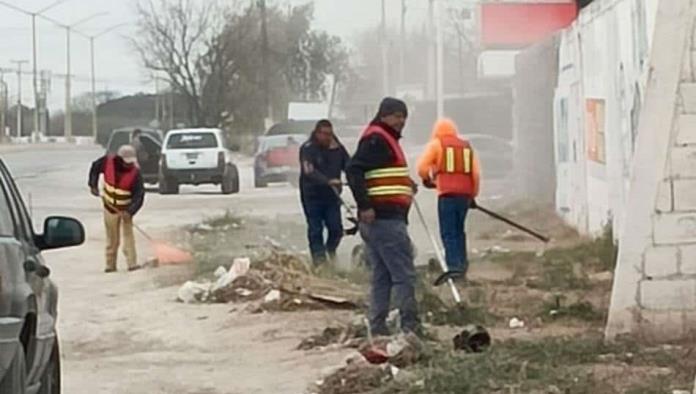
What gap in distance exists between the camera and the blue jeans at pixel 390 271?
35.2ft

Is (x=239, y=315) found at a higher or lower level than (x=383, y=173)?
lower

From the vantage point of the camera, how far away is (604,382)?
8875mm

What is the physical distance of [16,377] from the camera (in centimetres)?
646

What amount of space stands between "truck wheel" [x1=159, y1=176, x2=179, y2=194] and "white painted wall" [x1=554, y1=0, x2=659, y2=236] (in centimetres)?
1776

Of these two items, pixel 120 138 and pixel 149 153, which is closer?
pixel 120 138

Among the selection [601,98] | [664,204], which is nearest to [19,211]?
[664,204]

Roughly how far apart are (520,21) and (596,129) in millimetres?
23058

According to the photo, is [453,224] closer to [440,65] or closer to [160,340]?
[160,340]

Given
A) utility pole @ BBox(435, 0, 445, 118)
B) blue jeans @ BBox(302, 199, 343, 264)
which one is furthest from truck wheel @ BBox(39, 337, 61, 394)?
utility pole @ BBox(435, 0, 445, 118)

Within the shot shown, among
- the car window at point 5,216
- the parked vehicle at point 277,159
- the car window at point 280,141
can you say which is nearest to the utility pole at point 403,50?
the parked vehicle at point 277,159

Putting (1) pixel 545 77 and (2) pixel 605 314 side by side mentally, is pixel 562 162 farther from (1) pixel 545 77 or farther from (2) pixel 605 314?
(2) pixel 605 314

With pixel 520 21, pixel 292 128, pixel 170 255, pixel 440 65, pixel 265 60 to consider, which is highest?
pixel 520 21

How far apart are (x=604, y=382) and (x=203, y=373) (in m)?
2.98

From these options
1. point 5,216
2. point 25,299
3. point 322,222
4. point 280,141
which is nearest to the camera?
point 25,299
